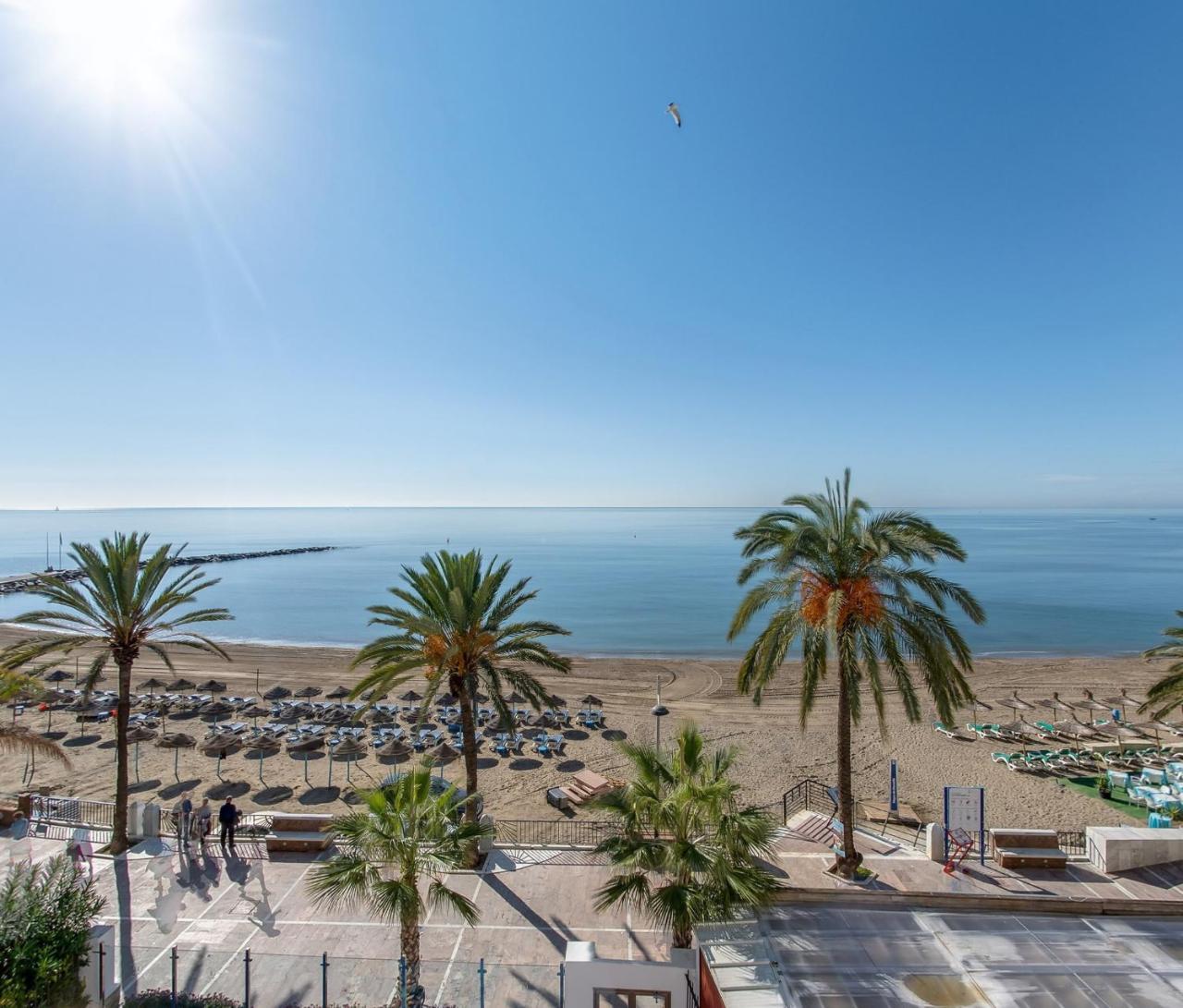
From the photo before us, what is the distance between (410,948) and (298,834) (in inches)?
257

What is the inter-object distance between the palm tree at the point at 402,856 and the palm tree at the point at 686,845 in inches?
89.9

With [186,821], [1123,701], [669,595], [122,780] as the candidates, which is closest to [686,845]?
[186,821]

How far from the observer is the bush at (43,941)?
7.29 metres

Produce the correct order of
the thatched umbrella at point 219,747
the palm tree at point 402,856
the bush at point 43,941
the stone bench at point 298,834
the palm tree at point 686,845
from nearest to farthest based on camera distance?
the bush at point 43,941
the palm tree at point 402,856
the palm tree at point 686,845
the stone bench at point 298,834
the thatched umbrella at point 219,747

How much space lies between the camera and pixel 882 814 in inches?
730

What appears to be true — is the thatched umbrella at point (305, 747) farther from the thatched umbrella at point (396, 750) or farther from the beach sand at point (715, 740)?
the thatched umbrella at point (396, 750)

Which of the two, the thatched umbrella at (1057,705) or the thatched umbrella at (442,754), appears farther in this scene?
the thatched umbrella at (1057,705)

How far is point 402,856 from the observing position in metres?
8.56

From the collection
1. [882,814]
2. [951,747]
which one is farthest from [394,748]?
[951,747]

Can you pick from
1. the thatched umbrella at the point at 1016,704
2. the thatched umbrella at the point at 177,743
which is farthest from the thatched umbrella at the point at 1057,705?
the thatched umbrella at the point at 177,743

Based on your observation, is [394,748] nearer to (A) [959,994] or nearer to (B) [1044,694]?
(A) [959,994]

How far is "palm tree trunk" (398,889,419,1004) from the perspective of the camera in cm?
854

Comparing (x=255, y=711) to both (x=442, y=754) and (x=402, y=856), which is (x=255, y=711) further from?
(x=402, y=856)

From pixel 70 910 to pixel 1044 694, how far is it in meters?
45.9
